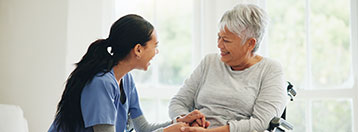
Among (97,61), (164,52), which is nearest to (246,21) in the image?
(97,61)

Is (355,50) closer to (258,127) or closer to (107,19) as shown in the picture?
(258,127)

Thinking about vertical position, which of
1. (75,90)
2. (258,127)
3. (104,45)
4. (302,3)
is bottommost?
(258,127)

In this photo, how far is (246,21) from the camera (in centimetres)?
195

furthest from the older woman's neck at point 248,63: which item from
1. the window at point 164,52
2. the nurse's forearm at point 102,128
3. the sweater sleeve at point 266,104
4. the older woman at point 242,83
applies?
the window at point 164,52

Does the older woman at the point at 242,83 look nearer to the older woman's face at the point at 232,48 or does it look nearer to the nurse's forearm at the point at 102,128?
the older woman's face at the point at 232,48

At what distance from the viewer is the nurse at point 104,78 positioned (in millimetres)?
1634

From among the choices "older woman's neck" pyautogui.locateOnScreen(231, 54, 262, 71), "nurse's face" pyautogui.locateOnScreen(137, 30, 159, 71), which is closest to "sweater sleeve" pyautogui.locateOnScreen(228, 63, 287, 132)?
"older woman's neck" pyautogui.locateOnScreen(231, 54, 262, 71)

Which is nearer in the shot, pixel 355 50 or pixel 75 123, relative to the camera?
pixel 75 123

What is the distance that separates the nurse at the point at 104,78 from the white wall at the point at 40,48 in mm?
933

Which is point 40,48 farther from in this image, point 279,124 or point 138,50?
point 279,124

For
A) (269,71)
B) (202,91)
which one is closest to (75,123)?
(202,91)

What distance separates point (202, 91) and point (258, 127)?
341 millimetres

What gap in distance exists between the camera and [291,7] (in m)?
2.65

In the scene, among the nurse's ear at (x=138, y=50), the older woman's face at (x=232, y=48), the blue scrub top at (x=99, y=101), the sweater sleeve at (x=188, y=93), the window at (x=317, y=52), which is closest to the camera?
the blue scrub top at (x=99, y=101)
